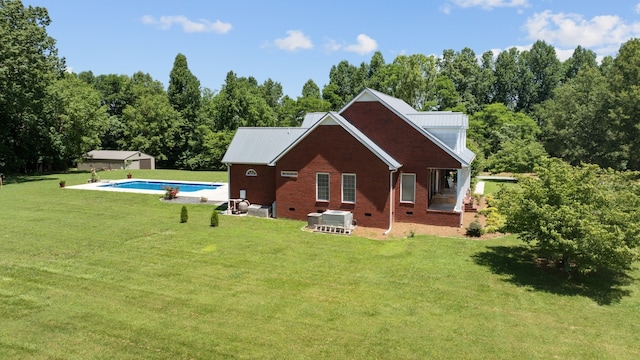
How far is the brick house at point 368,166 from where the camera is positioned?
21.8 metres

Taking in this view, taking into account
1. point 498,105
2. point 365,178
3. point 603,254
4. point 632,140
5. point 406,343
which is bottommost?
point 406,343

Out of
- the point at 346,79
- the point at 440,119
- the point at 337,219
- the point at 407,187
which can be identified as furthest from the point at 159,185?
the point at 346,79

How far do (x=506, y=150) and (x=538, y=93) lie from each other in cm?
4063

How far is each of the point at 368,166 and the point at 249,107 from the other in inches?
1612

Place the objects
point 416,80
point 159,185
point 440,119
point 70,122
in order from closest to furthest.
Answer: point 440,119 → point 159,185 → point 70,122 → point 416,80

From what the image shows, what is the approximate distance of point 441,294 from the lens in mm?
12820

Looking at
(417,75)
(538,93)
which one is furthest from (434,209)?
(538,93)

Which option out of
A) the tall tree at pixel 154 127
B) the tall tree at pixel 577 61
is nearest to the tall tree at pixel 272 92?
the tall tree at pixel 154 127

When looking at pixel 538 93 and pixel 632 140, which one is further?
pixel 538 93

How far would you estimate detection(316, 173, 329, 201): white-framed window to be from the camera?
899 inches

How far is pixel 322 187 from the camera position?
22984mm

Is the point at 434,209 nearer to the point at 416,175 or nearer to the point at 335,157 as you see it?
the point at 416,175

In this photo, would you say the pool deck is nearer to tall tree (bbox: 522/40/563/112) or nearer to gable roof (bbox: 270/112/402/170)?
gable roof (bbox: 270/112/402/170)

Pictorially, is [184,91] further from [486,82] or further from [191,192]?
[486,82]
